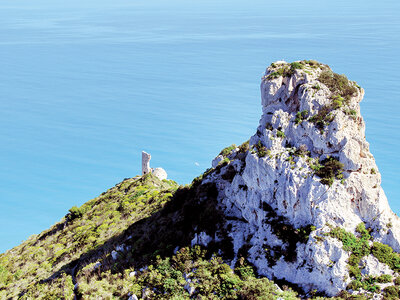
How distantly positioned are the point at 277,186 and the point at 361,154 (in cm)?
631

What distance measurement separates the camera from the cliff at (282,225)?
81.1 feet

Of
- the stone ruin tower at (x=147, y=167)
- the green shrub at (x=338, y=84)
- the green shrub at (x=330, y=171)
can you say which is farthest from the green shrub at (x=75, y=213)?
the green shrub at (x=338, y=84)

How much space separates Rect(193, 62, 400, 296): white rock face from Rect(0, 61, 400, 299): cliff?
71 mm

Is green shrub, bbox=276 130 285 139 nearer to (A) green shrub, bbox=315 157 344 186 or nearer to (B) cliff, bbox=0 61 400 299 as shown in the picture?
(B) cliff, bbox=0 61 400 299

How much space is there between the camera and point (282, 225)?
87.4 ft

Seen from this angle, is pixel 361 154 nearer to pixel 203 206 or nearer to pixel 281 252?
pixel 281 252

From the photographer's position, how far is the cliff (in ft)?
81.1

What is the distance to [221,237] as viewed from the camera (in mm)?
28875

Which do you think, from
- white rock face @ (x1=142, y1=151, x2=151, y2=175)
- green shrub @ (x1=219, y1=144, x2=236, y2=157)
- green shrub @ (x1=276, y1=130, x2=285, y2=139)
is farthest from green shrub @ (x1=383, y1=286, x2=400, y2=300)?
white rock face @ (x1=142, y1=151, x2=151, y2=175)


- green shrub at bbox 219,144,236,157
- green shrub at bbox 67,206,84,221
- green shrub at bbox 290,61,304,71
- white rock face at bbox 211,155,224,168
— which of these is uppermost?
green shrub at bbox 290,61,304,71

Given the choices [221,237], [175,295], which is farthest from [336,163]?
[175,295]

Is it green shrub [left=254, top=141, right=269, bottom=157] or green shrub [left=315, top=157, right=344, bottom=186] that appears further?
green shrub [left=254, top=141, right=269, bottom=157]

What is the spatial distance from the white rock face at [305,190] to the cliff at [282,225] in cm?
7

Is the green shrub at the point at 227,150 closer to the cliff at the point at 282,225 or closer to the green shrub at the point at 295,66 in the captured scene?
the cliff at the point at 282,225
